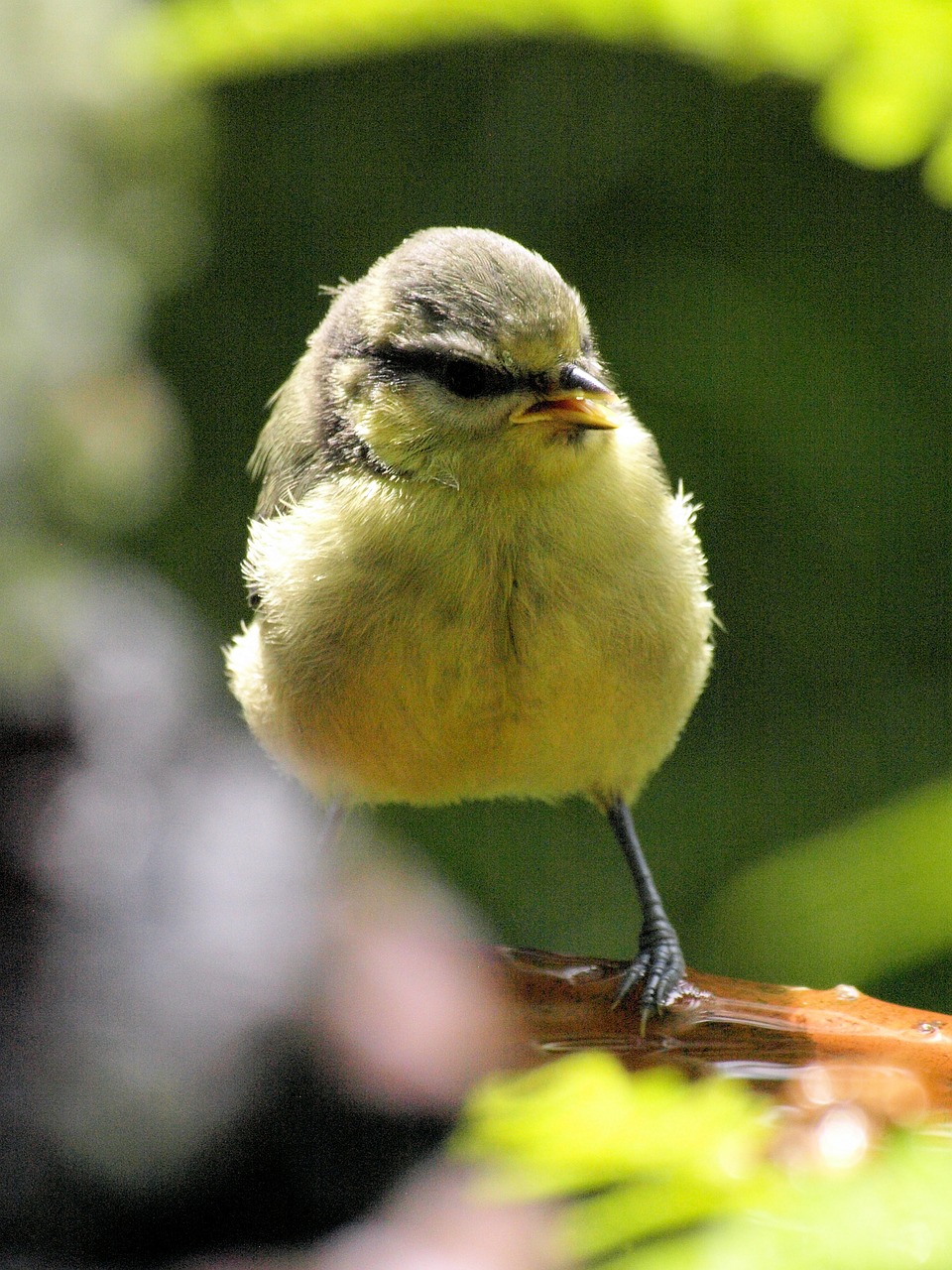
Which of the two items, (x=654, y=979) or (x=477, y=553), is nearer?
(x=654, y=979)

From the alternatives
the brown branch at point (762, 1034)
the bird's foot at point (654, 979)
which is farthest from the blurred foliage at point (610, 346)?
the brown branch at point (762, 1034)

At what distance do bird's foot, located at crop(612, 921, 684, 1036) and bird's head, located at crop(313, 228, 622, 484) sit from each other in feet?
2.90

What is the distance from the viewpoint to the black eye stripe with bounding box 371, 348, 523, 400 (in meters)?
2.55

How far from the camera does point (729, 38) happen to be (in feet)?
5.99

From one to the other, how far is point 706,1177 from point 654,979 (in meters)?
1.46

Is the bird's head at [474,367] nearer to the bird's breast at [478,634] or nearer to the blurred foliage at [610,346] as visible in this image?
the bird's breast at [478,634]

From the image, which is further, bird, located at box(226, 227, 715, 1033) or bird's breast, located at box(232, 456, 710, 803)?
bird's breast, located at box(232, 456, 710, 803)

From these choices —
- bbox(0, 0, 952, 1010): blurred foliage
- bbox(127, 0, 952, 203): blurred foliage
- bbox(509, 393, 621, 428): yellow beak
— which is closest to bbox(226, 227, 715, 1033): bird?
bbox(509, 393, 621, 428): yellow beak

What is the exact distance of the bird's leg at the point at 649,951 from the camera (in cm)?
249

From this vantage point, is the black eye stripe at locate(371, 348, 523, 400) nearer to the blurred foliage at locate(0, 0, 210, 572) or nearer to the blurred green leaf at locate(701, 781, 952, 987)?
the blurred green leaf at locate(701, 781, 952, 987)

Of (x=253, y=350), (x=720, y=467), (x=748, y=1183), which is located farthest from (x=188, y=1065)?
(x=253, y=350)

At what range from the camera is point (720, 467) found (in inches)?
209

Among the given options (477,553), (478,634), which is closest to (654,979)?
(478,634)

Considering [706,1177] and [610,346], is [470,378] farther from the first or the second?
[610,346]
